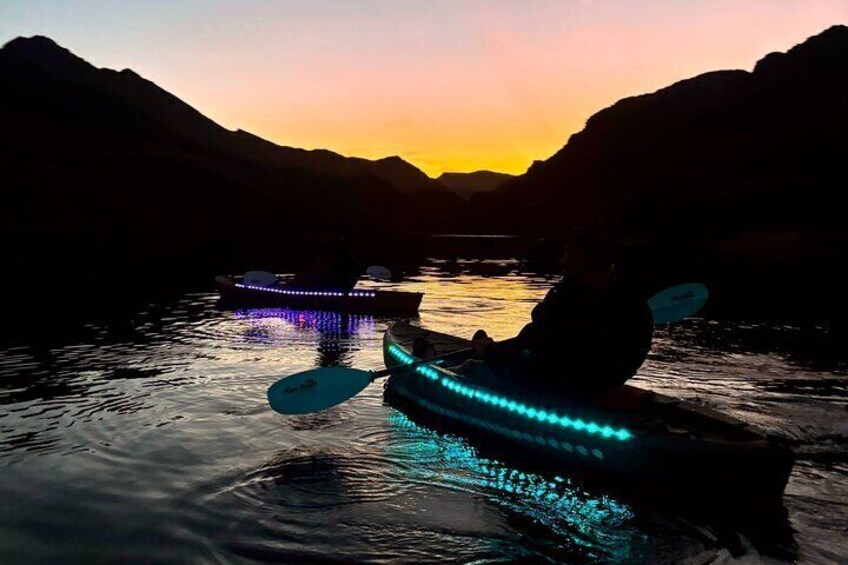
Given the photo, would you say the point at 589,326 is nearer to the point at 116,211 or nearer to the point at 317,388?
the point at 317,388

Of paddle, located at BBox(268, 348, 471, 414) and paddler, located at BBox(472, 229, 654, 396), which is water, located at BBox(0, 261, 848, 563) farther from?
paddler, located at BBox(472, 229, 654, 396)

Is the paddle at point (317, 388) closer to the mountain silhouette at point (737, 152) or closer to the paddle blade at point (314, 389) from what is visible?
the paddle blade at point (314, 389)

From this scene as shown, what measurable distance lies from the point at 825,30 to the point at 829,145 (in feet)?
260

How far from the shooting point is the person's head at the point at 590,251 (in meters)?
6.55

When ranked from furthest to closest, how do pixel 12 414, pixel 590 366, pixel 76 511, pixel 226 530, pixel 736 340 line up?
pixel 736 340, pixel 12 414, pixel 590 366, pixel 76 511, pixel 226 530

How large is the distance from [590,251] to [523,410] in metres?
1.95

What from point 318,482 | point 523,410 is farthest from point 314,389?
point 523,410

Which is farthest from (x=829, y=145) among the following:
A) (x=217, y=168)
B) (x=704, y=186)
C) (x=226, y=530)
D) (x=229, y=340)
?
(x=217, y=168)

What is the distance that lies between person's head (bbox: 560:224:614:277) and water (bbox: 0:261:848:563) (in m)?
2.19

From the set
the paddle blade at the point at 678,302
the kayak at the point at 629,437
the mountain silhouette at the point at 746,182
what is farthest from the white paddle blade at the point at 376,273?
the kayak at the point at 629,437

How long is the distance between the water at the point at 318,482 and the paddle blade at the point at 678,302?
1.49 metres

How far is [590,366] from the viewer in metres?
6.79

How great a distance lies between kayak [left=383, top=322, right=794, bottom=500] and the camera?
5.86 metres

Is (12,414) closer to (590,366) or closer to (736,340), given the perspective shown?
(590,366)
